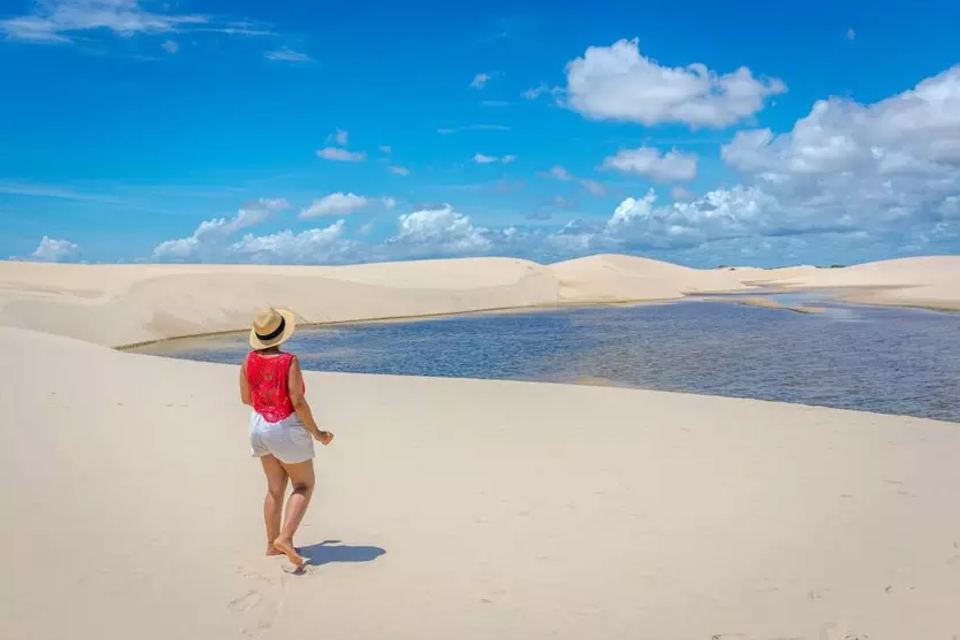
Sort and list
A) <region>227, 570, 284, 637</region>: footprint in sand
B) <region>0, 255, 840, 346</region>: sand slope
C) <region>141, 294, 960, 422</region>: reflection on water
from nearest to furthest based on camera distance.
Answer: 1. <region>227, 570, 284, 637</region>: footprint in sand
2. <region>141, 294, 960, 422</region>: reflection on water
3. <region>0, 255, 840, 346</region>: sand slope

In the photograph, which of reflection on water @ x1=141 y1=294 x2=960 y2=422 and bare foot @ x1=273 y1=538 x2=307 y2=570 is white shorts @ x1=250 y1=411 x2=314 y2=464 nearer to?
bare foot @ x1=273 y1=538 x2=307 y2=570

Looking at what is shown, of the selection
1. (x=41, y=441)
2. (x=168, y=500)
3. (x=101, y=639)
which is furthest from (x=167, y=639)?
(x=41, y=441)

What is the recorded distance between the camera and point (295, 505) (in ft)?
17.8

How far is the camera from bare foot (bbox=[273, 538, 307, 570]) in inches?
210

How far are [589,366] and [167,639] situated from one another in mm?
16739

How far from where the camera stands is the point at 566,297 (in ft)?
227

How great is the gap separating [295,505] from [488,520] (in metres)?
1.69

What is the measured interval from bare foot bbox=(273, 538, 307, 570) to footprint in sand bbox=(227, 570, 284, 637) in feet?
0.55

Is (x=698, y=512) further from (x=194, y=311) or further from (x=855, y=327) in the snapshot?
(x=194, y=311)

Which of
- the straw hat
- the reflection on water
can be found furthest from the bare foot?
the reflection on water

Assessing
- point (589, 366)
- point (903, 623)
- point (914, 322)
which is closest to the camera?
point (903, 623)

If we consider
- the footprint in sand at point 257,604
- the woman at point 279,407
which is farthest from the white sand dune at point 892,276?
the footprint in sand at point 257,604

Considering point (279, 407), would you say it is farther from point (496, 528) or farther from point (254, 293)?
point (254, 293)

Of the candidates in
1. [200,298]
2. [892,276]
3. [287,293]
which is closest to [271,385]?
[200,298]
